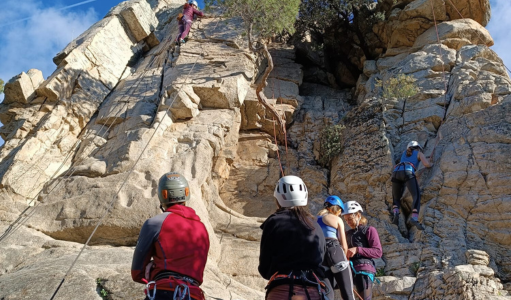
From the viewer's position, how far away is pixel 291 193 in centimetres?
449

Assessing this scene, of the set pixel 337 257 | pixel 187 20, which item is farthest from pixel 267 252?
pixel 187 20

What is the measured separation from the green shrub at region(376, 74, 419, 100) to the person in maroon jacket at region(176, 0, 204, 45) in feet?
24.6

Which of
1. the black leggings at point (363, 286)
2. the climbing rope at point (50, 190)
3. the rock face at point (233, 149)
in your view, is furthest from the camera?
the climbing rope at point (50, 190)

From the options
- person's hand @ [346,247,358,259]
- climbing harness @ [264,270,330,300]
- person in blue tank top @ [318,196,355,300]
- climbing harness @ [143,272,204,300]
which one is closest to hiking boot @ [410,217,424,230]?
person's hand @ [346,247,358,259]

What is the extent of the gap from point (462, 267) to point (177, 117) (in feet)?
26.9

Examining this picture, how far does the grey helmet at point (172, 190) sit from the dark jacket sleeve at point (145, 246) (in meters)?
0.35

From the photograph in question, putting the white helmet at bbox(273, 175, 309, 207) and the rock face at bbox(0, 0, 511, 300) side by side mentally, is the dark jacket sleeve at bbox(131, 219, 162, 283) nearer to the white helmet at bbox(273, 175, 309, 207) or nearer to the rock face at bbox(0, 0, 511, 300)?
the white helmet at bbox(273, 175, 309, 207)

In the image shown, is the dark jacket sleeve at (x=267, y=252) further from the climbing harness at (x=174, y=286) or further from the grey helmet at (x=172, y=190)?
the grey helmet at (x=172, y=190)

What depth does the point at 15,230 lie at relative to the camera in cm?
898

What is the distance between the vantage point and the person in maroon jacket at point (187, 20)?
687 inches

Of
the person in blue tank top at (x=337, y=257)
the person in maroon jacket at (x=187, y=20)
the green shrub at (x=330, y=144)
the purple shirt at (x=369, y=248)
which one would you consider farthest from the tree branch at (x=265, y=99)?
the person in blue tank top at (x=337, y=257)

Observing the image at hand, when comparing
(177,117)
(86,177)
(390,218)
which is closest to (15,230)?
(86,177)

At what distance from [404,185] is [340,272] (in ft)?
22.4

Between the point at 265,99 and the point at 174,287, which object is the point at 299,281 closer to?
the point at 174,287
